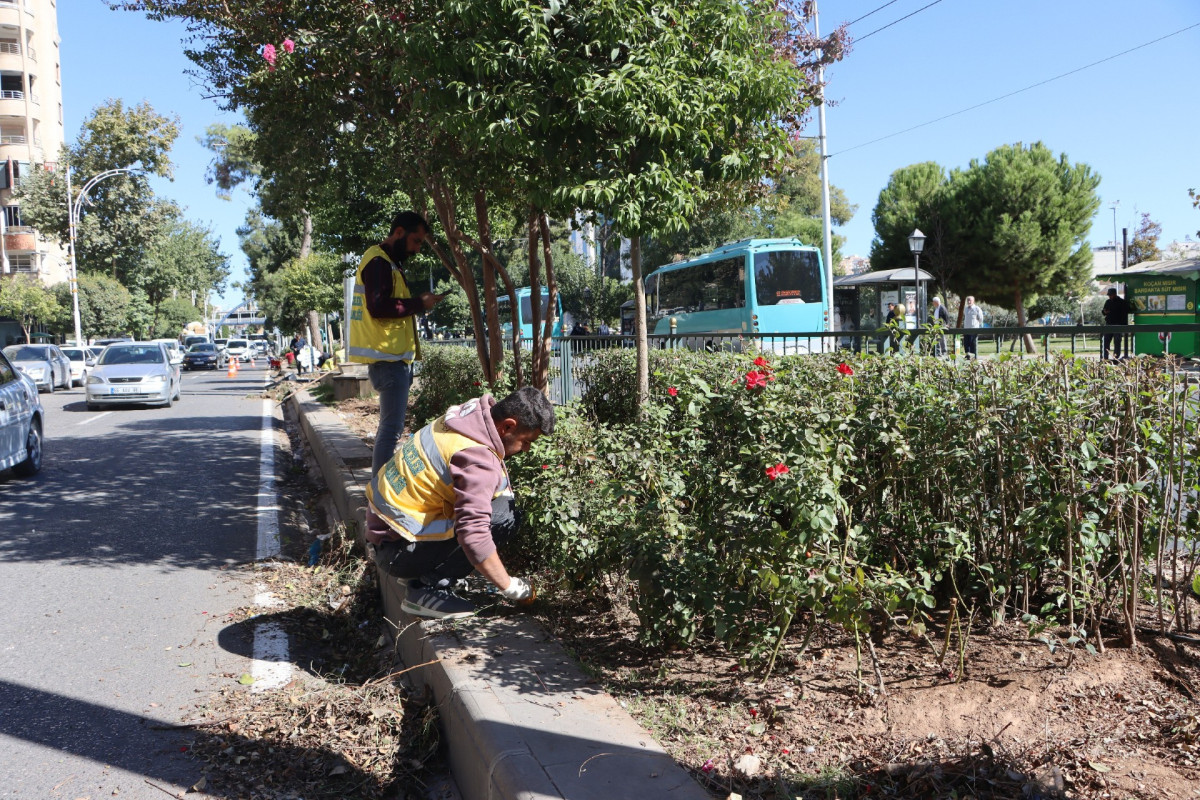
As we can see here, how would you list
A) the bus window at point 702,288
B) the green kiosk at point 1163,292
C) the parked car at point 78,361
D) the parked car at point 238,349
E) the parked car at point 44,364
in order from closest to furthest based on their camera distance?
the green kiosk at point 1163,292 → the bus window at point 702,288 → the parked car at point 44,364 → the parked car at point 78,361 → the parked car at point 238,349

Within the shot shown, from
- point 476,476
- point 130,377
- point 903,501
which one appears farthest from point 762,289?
point 476,476

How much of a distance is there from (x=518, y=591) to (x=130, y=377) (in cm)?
1742

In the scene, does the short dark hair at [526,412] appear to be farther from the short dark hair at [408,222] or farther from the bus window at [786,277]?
the bus window at [786,277]

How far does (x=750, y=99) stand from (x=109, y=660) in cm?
447

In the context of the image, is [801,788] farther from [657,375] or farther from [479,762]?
[657,375]

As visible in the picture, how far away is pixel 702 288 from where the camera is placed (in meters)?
25.0

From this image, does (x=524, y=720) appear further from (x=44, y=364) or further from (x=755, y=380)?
(x=44, y=364)

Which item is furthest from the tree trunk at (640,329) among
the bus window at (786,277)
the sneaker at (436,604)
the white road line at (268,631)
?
the bus window at (786,277)

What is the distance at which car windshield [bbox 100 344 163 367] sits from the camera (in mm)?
19578

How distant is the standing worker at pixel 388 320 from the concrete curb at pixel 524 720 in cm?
170

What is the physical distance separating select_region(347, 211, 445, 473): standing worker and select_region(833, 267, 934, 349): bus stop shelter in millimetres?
22796

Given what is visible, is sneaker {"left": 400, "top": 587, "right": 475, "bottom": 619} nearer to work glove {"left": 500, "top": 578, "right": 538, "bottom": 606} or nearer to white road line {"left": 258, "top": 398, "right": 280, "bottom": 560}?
work glove {"left": 500, "top": 578, "right": 538, "bottom": 606}

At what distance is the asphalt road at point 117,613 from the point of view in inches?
138

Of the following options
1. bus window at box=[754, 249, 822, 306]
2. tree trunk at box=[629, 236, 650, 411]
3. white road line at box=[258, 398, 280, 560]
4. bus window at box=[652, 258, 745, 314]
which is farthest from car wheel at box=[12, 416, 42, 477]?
bus window at box=[754, 249, 822, 306]
